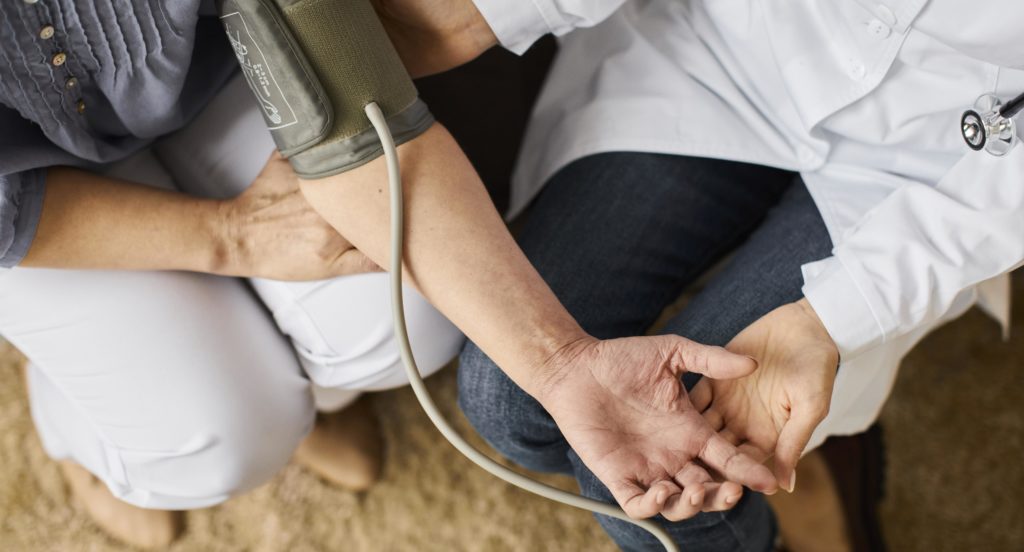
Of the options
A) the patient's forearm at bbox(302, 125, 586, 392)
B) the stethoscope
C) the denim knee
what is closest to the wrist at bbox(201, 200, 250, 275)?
the patient's forearm at bbox(302, 125, 586, 392)

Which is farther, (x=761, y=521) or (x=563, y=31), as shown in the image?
(x=761, y=521)

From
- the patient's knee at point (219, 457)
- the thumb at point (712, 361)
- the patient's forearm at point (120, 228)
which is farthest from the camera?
the patient's knee at point (219, 457)

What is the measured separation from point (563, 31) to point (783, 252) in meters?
0.29

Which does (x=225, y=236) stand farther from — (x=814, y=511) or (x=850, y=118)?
(x=814, y=511)

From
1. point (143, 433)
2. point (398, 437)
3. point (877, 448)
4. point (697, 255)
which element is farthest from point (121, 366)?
point (877, 448)

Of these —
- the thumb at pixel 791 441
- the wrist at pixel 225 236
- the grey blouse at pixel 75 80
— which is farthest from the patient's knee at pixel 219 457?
the thumb at pixel 791 441

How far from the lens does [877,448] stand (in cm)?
108

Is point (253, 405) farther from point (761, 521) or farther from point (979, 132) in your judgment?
point (979, 132)

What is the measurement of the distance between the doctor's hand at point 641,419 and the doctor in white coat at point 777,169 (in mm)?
63

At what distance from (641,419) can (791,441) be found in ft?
0.38

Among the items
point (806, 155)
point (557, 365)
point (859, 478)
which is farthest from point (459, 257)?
point (859, 478)

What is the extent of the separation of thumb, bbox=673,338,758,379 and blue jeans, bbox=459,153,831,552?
113mm

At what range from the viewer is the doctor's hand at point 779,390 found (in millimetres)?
660

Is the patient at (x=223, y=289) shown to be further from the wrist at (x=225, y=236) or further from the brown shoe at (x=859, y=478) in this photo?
the brown shoe at (x=859, y=478)
